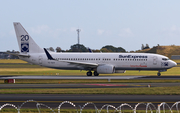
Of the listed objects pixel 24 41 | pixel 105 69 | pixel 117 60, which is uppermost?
pixel 24 41

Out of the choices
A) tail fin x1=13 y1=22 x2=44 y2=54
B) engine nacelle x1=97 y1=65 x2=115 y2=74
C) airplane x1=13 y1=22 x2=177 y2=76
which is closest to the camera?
engine nacelle x1=97 y1=65 x2=115 y2=74

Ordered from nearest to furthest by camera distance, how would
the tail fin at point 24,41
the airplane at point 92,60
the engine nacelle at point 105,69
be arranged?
the engine nacelle at point 105,69, the airplane at point 92,60, the tail fin at point 24,41

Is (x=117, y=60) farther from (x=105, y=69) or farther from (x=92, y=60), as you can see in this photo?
(x=92, y=60)

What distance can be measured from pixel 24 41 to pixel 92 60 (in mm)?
13106

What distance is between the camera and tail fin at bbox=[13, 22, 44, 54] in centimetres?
5331

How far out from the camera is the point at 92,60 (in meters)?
51.9

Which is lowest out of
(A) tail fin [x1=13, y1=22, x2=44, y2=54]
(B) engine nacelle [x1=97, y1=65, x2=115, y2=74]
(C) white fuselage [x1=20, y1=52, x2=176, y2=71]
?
(B) engine nacelle [x1=97, y1=65, x2=115, y2=74]

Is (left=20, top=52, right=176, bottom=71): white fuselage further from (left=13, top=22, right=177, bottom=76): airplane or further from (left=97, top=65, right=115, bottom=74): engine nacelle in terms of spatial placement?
(left=97, top=65, right=115, bottom=74): engine nacelle

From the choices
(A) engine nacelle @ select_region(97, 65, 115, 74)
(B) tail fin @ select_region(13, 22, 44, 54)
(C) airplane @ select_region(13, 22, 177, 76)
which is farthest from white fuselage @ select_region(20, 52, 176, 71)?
(A) engine nacelle @ select_region(97, 65, 115, 74)

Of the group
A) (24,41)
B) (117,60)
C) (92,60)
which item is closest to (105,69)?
(117,60)

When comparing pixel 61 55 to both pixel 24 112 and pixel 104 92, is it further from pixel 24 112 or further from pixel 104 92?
pixel 24 112

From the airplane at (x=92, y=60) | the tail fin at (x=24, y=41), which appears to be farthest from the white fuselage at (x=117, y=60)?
the tail fin at (x=24, y=41)

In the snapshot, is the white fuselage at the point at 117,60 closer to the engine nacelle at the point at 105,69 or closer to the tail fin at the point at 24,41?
the tail fin at the point at 24,41

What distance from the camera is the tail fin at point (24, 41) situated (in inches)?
2099
